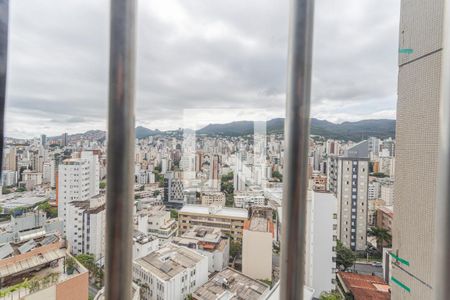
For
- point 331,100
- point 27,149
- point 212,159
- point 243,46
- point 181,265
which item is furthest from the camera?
point 181,265

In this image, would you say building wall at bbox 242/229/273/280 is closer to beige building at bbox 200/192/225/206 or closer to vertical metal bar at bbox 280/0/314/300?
beige building at bbox 200/192/225/206

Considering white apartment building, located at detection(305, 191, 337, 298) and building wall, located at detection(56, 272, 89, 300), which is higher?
white apartment building, located at detection(305, 191, 337, 298)

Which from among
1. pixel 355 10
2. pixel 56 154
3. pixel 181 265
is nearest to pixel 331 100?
pixel 355 10

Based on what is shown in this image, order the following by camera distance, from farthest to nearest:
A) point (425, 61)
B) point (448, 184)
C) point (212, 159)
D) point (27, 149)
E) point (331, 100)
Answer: point (212, 159) < point (331, 100) < point (27, 149) < point (425, 61) < point (448, 184)

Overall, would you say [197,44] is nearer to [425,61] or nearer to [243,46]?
[243,46]

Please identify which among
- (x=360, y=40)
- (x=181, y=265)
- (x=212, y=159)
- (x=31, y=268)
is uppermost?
(x=360, y=40)

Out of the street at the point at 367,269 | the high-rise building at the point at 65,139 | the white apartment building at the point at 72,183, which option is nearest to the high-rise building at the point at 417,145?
the street at the point at 367,269

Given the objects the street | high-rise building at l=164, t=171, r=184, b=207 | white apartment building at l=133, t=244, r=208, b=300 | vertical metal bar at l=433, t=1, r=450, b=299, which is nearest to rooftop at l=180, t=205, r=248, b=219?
high-rise building at l=164, t=171, r=184, b=207
